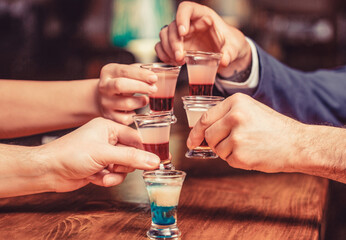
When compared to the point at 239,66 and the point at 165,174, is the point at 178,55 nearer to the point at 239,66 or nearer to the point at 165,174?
the point at 239,66

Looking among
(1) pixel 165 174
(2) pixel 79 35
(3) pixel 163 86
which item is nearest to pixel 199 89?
(3) pixel 163 86

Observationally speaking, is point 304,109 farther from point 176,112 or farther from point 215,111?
point 215,111

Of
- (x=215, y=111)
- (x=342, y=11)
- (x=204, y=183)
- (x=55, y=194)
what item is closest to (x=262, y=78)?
(x=204, y=183)

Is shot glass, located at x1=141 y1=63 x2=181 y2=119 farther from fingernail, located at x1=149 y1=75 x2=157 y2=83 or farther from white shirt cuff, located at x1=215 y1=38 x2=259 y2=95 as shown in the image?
white shirt cuff, located at x1=215 y1=38 x2=259 y2=95

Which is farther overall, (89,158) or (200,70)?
(200,70)

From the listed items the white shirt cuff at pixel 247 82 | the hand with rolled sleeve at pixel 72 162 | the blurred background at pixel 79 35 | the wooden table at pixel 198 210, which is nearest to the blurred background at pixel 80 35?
the blurred background at pixel 79 35

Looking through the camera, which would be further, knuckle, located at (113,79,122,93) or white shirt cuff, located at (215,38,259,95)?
white shirt cuff, located at (215,38,259,95)

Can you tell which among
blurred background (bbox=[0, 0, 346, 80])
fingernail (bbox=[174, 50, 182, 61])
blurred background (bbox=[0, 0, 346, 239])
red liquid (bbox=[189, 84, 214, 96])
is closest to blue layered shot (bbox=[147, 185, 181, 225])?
red liquid (bbox=[189, 84, 214, 96])
